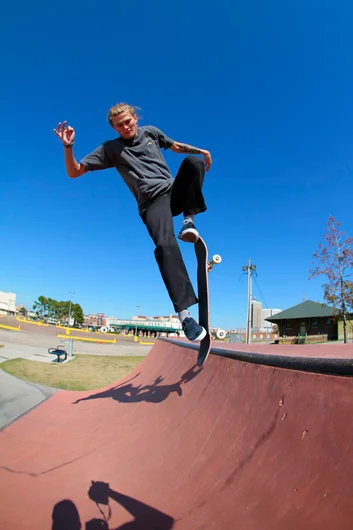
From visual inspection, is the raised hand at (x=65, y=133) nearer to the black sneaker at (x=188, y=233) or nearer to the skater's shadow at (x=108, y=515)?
the black sneaker at (x=188, y=233)

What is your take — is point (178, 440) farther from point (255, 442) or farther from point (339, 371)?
point (339, 371)

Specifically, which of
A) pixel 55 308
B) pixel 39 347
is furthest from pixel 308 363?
pixel 55 308

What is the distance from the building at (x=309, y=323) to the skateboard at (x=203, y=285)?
30.1 m

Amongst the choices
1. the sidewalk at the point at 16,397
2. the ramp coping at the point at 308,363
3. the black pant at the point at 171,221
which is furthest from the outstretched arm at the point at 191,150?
the sidewalk at the point at 16,397

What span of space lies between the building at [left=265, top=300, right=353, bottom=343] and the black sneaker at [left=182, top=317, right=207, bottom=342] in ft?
99.7

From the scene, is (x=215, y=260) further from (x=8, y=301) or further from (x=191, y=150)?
(x=8, y=301)

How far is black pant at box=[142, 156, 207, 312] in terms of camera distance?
6.91 feet

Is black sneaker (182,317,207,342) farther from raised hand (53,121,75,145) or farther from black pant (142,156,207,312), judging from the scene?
raised hand (53,121,75,145)

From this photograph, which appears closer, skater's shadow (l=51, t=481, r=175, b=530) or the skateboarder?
skater's shadow (l=51, t=481, r=175, b=530)

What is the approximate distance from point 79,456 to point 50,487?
55 cm

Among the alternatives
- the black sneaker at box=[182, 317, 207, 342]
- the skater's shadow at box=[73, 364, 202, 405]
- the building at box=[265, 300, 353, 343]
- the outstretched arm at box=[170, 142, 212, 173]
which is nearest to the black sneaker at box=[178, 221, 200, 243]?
the black sneaker at box=[182, 317, 207, 342]

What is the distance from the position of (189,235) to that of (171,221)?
170 millimetres

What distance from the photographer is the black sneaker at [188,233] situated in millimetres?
2201

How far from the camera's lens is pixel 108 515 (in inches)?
60.2
